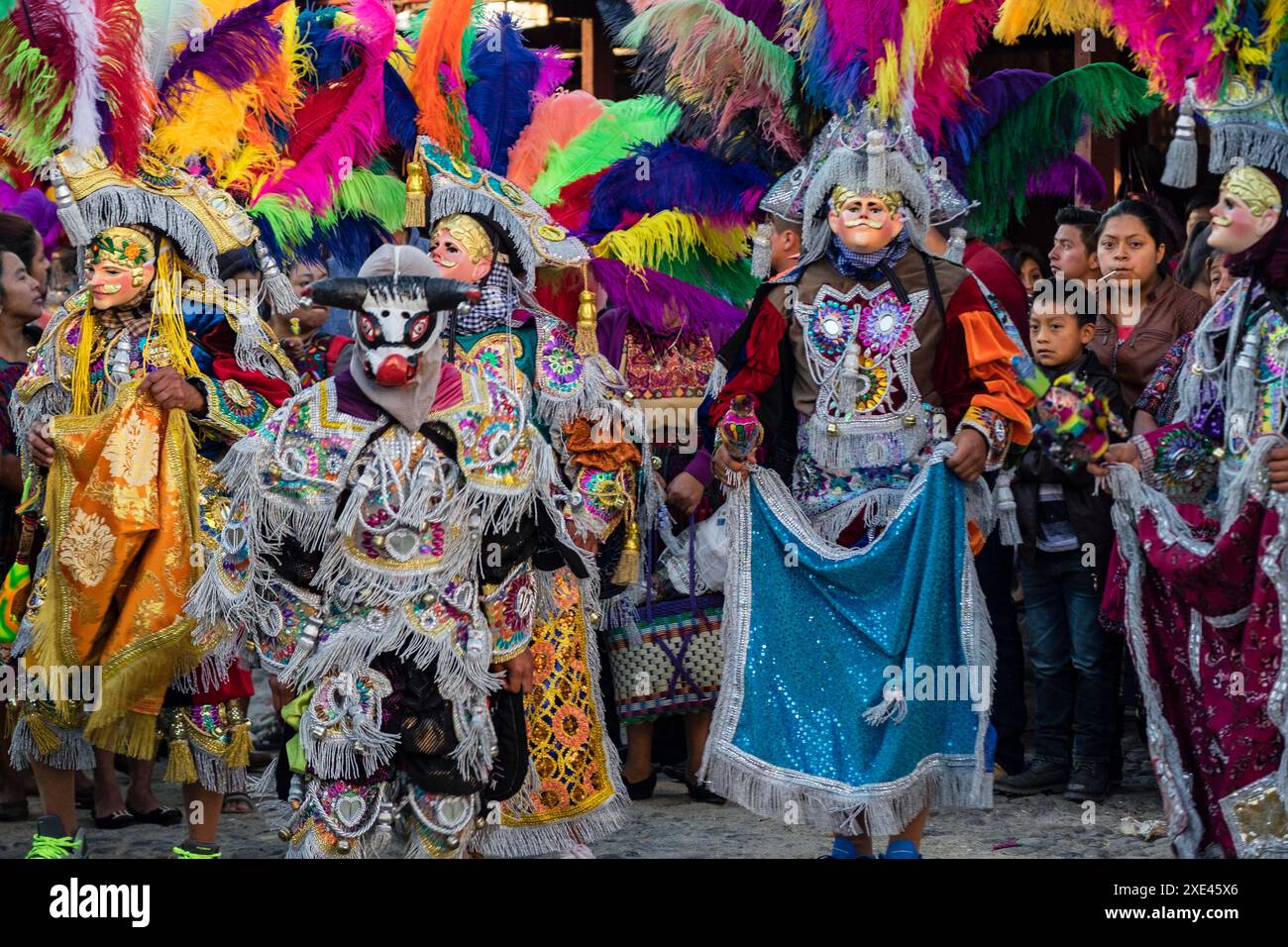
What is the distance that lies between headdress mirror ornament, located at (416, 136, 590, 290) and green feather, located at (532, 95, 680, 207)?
0.92 metres

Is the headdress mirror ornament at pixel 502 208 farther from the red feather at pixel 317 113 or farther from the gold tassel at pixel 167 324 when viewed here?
the gold tassel at pixel 167 324

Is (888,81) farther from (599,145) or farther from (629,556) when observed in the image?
(599,145)

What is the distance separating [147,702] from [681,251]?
253cm

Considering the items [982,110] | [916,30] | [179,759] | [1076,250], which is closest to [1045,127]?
[982,110]

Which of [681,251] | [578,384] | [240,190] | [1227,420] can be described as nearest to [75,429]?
[240,190]

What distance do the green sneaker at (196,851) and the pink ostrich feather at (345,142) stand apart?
7.33 feet

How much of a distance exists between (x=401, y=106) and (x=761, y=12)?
4.26 ft

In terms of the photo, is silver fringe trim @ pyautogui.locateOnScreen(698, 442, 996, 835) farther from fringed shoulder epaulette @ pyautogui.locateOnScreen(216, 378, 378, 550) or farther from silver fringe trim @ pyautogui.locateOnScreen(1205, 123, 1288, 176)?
fringed shoulder epaulette @ pyautogui.locateOnScreen(216, 378, 378, 550)

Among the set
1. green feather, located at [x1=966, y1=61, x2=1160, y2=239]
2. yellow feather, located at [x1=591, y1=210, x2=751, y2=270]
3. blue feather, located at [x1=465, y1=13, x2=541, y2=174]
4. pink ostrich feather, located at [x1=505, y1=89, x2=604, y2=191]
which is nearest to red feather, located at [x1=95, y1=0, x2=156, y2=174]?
blue feather, located at [x1=465, y1=13, x2=541, y2=174]

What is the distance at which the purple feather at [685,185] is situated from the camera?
20.7 feet

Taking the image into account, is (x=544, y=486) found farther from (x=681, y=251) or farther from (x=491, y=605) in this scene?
(x=681, y=251)

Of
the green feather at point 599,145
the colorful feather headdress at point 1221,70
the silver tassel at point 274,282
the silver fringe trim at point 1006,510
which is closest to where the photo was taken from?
the colorful feather headdress at point 1221,70

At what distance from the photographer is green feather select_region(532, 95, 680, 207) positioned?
6.88m

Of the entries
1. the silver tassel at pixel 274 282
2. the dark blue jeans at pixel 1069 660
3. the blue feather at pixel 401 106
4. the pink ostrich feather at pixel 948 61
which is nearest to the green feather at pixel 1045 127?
the pink ostrich feather at pixel 948 61
